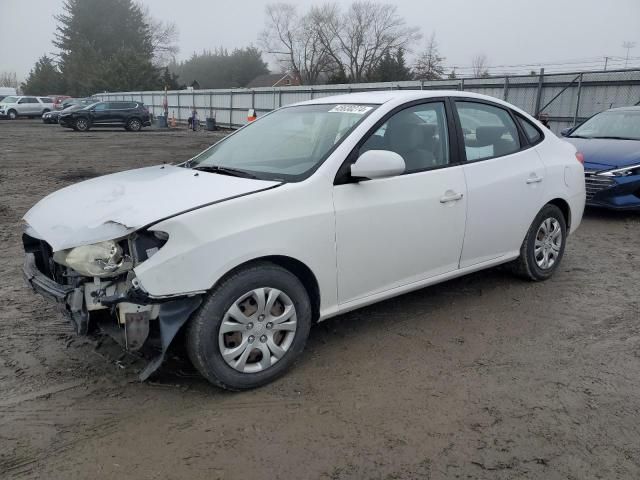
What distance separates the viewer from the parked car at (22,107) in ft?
132

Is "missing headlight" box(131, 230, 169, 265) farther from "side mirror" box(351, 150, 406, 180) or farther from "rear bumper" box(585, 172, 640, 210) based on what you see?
"rear bumper" box(585, 172, 640, 210)

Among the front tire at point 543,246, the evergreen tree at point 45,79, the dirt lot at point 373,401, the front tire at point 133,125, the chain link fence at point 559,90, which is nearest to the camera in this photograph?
the dirt lot at point 373,401

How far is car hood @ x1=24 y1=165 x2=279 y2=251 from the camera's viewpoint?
290 centimetres

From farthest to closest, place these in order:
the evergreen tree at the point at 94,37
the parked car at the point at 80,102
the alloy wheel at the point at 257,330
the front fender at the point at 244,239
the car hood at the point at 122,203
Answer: the evergreen tree at the point at 94,37 → the parked car at the point at 80,102 → the alloy wheel at the point at 257,330 → the car hood at the point at 122,203 → the front fender at the point at 244,239

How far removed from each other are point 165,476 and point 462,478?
1377 millimetres

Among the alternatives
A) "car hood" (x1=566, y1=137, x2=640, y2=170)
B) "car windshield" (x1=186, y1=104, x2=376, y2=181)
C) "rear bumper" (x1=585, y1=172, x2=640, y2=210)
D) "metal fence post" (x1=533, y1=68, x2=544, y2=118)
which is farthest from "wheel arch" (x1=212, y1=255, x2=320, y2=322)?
"metal fence post" (x1=533, y1=68, x2=544, y2=118)

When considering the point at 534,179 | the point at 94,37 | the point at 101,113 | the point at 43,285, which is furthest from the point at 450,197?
the point at 94,37

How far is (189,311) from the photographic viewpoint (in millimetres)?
2869

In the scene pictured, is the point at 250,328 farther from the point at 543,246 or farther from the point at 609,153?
the point at 609,153

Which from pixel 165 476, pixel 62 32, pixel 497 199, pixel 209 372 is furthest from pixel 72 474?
pixel 62 32

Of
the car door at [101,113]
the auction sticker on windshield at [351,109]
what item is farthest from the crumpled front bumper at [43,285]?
the car door at [101,113]

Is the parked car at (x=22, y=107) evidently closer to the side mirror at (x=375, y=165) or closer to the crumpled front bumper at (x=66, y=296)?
the crumpled front bumper at (x=66, y=296)

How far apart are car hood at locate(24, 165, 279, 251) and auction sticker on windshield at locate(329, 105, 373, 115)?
97cm

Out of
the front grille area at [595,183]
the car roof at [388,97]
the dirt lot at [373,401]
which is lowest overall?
the dirt lot at [373,401]
